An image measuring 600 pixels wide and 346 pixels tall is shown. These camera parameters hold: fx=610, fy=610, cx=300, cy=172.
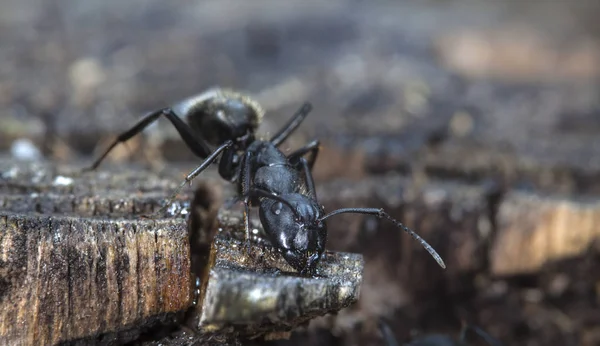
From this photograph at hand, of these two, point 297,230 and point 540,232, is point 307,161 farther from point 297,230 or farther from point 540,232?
point 540,232

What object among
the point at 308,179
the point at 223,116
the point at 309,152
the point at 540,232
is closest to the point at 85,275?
the point at 308,179

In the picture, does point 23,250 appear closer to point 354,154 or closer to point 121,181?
point 121,181

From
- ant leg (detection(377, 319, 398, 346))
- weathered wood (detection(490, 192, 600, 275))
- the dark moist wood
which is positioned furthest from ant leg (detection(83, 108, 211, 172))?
weathered wood (detection(490, 192, 600, 275))

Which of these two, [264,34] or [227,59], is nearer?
[227,59]

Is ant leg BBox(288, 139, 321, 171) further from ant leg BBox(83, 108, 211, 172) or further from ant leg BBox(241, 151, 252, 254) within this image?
ant leg BBox(83, 108, 211, 172)

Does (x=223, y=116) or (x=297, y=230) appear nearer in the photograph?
(x=297, y=230)

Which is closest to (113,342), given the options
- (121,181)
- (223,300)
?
(223,300)
